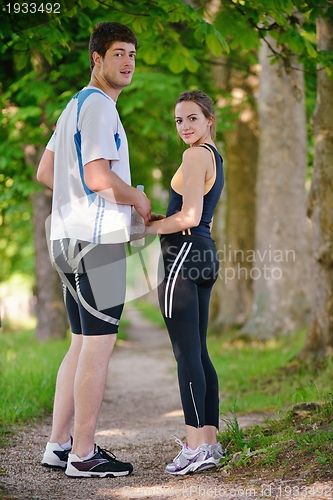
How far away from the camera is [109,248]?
3.48m

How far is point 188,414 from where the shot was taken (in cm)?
362

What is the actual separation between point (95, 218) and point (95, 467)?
4.45 ft

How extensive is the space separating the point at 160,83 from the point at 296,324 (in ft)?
14.4

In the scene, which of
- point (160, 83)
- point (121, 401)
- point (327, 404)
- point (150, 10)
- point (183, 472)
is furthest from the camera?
point (160, 83)

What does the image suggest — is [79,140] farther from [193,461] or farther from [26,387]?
[26,387]

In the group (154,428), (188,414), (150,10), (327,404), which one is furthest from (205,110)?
(154,428)

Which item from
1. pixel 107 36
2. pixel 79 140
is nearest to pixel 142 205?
pixel 79 140

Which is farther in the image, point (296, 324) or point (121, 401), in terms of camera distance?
point (296, 324)

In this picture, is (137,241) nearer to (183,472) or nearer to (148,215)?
(148,215)

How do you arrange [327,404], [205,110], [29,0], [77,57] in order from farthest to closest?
[77,57], [29,0], [327,404], [205,110]

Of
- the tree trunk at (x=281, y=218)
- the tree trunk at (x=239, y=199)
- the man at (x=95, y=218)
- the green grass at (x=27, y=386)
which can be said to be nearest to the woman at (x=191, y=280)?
the man at (x=95, y=218)

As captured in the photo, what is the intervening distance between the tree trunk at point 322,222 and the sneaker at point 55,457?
421 centimetres

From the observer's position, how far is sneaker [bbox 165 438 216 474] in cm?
356

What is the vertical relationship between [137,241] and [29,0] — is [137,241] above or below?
below
